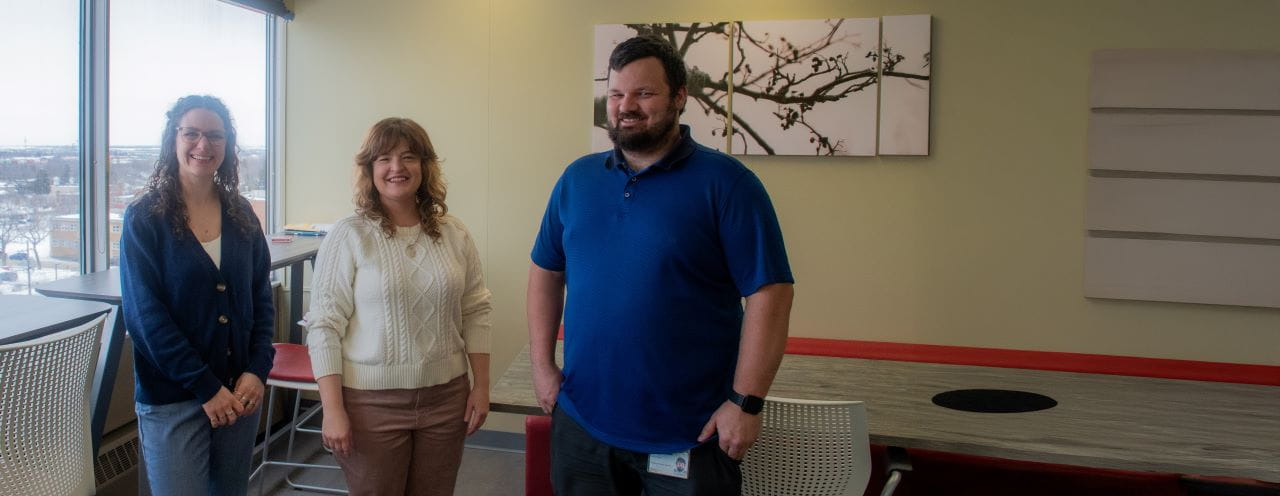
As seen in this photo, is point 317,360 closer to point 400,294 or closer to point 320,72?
point 400,294

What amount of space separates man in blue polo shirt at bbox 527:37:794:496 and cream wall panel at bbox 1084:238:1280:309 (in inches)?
95.0

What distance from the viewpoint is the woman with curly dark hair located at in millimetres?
2037

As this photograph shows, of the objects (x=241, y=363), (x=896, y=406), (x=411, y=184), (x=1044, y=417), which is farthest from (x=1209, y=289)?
(x=241, y=363)

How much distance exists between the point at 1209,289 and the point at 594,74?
2.66m

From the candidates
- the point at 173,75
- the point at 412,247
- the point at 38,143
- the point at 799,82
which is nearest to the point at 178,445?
the point at 412,247

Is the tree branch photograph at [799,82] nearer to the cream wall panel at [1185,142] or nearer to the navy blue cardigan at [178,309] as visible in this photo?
the cream wall panel at [1185,142]

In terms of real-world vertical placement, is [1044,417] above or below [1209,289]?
below

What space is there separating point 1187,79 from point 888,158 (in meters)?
1.16

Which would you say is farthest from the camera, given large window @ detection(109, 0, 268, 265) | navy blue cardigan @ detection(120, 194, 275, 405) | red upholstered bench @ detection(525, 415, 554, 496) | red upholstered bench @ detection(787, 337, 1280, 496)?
large window @ detection(109, 0, 268, 265)

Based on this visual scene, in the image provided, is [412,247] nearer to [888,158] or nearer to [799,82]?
[799,82]

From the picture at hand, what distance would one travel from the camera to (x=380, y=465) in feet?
6.76

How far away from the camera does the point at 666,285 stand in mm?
1771

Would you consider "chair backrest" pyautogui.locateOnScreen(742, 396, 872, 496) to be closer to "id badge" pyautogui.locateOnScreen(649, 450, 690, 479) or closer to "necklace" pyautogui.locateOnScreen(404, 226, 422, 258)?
"id badge" pyautogui.locateOnScreen(649, 450, 690, 479)

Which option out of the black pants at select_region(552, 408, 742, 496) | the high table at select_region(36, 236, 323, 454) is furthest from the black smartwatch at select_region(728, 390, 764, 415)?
the high table at select_region(36, 236, 323, 454)
